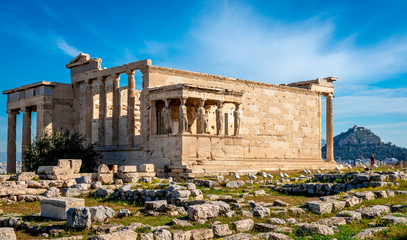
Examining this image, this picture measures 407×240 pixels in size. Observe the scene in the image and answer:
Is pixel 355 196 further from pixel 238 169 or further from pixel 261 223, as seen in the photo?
pixel 238 169

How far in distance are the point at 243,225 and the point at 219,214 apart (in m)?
1.20

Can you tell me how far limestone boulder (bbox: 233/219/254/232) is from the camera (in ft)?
29.1

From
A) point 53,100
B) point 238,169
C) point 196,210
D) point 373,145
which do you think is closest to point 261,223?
point 196,210

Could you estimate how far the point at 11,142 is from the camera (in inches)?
1130

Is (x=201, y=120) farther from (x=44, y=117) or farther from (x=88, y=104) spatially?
(x=44, y=117)

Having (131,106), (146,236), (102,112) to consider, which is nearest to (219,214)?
(146,236)

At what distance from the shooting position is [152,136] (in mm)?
22531

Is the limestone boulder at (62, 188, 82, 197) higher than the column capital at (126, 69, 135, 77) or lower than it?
lower

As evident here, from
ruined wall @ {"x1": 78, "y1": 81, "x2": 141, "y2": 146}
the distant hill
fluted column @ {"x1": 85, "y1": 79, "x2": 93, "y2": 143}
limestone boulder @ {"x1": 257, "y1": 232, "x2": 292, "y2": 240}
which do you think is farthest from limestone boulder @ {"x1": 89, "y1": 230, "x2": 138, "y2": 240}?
the distant hill

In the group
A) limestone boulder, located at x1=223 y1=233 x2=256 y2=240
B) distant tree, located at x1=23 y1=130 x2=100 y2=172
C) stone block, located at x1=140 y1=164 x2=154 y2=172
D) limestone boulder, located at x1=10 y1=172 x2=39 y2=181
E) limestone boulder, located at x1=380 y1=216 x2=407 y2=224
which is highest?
distant tree, located at x1=23 y1=130 x2=100 y2=172

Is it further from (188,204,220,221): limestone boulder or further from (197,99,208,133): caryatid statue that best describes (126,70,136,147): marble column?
(188,204,220,221): limestone boulder

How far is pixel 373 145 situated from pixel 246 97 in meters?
89.2

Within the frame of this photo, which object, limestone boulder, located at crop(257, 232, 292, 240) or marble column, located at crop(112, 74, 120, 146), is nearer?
limestone boulder, located at crop(257, 232, 292, 240)

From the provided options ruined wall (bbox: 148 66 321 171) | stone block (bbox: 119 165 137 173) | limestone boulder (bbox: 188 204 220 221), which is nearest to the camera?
limestone boulder (bbox: 188 204 220 221)
